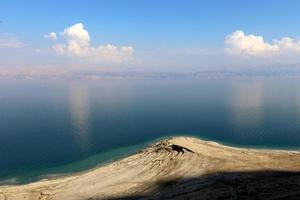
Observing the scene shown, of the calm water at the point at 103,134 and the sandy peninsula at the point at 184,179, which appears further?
the calm water at the point at 103,134

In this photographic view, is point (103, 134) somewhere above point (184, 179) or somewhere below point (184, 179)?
below

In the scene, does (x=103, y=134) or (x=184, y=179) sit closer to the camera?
(x=184, y=179)

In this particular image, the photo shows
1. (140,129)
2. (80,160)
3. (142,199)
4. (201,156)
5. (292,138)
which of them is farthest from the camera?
(140,129)

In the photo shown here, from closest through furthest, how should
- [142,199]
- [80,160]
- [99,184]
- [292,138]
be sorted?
[142,199], [99,184], [80,160], [292,138]

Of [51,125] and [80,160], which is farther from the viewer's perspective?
[51,125]

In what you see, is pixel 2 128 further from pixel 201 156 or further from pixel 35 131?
pixel 201 156

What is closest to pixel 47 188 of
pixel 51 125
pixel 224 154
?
pixel 224 154

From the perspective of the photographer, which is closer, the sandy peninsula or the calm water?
the sandy peninsula

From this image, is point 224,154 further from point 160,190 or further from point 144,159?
point 160,190
